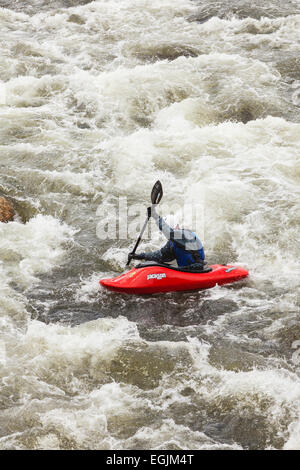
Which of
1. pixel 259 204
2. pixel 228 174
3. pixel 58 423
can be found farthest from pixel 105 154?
pixel 58 423

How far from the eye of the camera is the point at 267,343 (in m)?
6.18

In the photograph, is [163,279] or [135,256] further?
[135,256]

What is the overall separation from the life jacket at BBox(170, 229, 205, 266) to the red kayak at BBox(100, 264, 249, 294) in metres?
0.15

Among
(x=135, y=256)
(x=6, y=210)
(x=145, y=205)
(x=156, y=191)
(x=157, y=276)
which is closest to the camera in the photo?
(x=157, y=276)

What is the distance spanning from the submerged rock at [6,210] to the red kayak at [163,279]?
2.01 meters

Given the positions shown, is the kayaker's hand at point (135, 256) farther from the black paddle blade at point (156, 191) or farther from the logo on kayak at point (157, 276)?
the black paddle blade at point (156, 191)

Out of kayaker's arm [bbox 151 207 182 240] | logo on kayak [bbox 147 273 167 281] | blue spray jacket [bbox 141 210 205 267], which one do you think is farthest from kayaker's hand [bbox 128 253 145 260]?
kayaker's arm [bbox 151 207 182 240]

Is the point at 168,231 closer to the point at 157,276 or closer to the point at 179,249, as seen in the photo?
the point at 179,249

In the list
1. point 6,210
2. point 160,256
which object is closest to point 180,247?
point 160,256

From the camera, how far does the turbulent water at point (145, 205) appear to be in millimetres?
5324

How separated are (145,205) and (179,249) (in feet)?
6.49

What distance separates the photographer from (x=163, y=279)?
278 inches

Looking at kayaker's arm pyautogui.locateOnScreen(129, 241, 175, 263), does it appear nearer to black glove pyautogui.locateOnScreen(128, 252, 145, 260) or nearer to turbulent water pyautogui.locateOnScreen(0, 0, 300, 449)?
black glove pyautogui.locateOnScreen(128, 252, 145, 260)

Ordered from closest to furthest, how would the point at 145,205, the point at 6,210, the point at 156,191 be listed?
the point at 156,191 < the point at 6,210 < the point at 145,205
